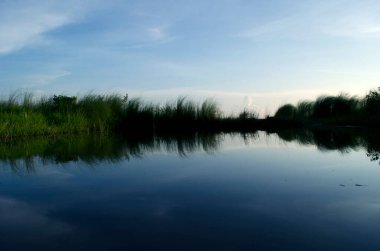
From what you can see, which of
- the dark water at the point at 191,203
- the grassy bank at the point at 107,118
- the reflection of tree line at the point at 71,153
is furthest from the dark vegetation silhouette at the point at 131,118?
the dark water at the point at 191,203

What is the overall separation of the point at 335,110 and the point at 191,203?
16.4m

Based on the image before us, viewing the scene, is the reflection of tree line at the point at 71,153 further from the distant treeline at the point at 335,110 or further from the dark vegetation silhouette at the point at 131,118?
the distant treeline at the point at 335,110

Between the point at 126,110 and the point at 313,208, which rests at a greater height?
the point at 126,110

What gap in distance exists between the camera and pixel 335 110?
60.8 feet

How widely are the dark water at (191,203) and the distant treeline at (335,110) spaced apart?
9.51m

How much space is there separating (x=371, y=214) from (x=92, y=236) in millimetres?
2006

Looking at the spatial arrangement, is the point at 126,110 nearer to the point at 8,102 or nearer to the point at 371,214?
the point at 8,102

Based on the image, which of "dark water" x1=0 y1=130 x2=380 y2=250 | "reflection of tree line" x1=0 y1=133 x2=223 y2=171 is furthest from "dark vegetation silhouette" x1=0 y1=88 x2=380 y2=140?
"dark water" x1=0 y1=130 x2=380 y2=250

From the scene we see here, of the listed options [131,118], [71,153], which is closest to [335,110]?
[131,118]

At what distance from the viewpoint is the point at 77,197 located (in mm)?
3867

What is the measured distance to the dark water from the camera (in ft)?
8.52

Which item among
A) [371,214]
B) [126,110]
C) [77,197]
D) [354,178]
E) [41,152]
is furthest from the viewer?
[126,110]

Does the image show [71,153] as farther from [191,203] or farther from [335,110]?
[335,110]

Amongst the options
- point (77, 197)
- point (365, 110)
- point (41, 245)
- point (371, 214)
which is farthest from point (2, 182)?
point (365, 110)
